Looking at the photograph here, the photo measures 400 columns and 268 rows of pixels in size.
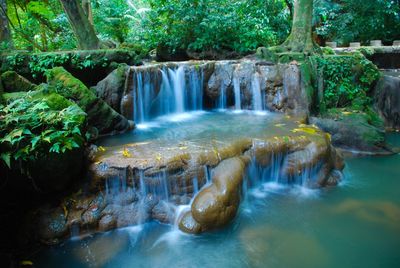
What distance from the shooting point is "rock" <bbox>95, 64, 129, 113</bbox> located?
771 centimetres

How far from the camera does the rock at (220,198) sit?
4707mm

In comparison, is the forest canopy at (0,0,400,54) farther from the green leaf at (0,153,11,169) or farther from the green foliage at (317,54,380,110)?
the green leaf at (0,153,11,169)

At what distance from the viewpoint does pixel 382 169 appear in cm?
700

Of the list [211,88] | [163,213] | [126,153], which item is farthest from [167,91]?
[163,213]

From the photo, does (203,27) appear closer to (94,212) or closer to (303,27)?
(303,27)

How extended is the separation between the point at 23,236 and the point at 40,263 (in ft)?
2.00

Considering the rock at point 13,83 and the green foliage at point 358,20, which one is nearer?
the rock at point 13,83

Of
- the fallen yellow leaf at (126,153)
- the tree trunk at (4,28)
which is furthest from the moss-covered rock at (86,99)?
the tree trunk at (4,28)

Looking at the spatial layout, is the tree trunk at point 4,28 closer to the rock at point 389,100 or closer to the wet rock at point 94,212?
the wet rock at point 94,212

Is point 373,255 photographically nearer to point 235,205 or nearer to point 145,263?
point 235,205

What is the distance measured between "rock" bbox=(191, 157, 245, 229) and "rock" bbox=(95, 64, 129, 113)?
3753mm

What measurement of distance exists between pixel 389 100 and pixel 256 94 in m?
4.16

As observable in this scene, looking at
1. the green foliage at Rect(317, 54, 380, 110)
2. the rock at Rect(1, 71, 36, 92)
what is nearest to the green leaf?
the rock at Rect(1, 71, 36, 92)

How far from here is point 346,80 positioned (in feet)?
29.9
